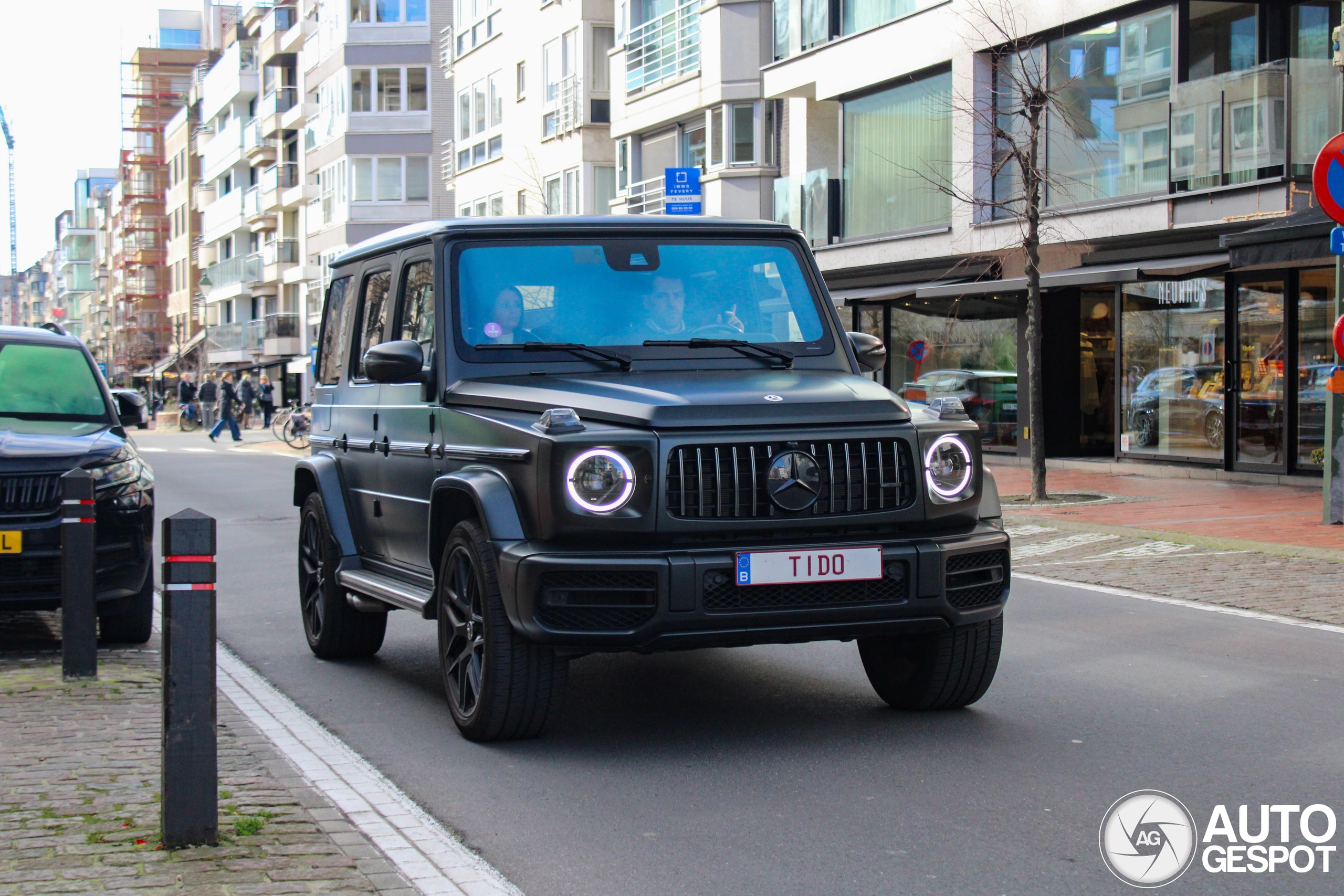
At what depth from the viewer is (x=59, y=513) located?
840 cm

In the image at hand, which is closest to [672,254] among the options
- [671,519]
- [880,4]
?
[671,519]

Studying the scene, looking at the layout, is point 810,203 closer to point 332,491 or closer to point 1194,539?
point 1194,539

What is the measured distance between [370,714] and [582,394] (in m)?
1.84

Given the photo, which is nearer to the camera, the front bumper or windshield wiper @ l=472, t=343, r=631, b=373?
the front bumper

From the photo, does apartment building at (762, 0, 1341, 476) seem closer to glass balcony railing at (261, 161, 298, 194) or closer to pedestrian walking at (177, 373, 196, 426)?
pedestrian walking at (177, 373, 196, 426)

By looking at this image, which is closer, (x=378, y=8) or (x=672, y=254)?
(x=672, y=254)

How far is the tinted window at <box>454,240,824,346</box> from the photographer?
692cm

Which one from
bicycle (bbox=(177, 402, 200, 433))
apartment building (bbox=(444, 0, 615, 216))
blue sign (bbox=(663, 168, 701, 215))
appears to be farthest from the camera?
bicycle (bbox=(177, 402, 200, 433))

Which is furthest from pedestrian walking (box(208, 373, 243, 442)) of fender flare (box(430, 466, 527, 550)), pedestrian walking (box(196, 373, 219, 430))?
fender flare (box(430, 466, 527, 550))

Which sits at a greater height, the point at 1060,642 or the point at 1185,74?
the point at 1185,74

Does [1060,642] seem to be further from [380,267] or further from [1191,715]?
[380,267]

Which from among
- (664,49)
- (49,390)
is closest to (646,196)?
(664,49)

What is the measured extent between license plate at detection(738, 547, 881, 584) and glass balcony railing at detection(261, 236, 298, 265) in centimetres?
7192

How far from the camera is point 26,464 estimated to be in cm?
841
